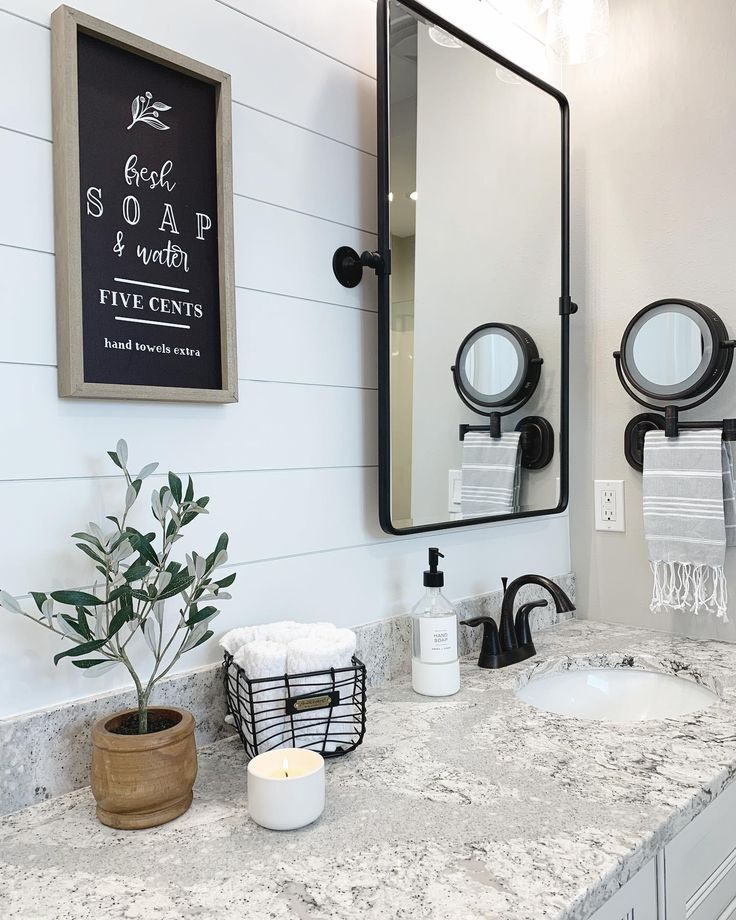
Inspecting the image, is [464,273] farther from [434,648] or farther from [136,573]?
[136,573]

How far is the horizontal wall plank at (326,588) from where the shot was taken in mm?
969

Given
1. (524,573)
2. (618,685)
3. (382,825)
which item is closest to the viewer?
(382,825)

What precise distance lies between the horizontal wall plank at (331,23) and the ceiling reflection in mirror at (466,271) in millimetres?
63

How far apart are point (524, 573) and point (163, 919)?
1173 millimetres

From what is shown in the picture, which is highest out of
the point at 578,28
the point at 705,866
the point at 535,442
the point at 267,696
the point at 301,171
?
the point at 578,28

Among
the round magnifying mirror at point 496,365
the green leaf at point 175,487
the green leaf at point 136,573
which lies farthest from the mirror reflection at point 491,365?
the green leaf at point 136,573

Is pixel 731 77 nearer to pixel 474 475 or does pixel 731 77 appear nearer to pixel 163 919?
pixel 474 475

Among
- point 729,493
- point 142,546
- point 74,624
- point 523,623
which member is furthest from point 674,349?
point 74,624

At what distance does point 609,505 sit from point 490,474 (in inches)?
14.6

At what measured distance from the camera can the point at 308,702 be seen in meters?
1.05

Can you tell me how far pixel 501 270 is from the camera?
1647mm

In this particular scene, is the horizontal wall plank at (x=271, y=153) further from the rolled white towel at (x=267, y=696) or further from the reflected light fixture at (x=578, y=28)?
the rolled white towel at (x=267, y=696)

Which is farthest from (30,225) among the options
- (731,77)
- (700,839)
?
(731,77)

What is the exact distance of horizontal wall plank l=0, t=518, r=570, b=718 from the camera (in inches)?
38.2
